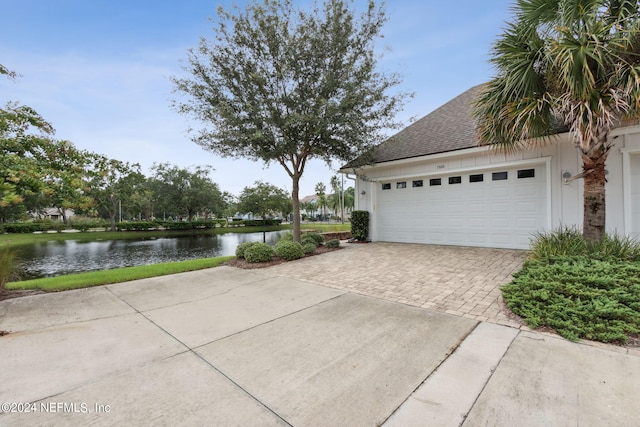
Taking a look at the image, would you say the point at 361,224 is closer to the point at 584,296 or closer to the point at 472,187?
the point at 472,187

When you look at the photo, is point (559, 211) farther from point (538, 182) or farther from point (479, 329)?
point (479, 329)

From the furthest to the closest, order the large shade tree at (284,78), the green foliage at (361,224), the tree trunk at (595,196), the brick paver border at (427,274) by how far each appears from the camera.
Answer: the green foliage at (361,224)
the large shade tree at (284,78)
the tree trunk at (595,196)
the brick paver border at (427,274)

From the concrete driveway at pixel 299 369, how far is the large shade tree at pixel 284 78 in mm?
5696

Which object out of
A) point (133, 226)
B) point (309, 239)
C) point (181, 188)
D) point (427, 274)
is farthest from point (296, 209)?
point (133, 226)

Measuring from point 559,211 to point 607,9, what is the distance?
4.49 m

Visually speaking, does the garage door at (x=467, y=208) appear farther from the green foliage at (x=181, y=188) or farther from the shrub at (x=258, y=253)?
the green foliage at (x=181, y=188)

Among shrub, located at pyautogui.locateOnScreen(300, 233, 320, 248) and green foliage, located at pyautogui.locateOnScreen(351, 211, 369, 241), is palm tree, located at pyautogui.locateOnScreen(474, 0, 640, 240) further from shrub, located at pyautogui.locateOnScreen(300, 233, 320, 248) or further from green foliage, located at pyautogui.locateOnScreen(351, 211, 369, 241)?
Result: shrub, located at pyautogui.locateOnScreen(300, 233, 320, 248)

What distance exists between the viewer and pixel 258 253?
7852 mm

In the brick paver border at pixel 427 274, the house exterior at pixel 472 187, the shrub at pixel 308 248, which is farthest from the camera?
the shrub at pixel 308 248

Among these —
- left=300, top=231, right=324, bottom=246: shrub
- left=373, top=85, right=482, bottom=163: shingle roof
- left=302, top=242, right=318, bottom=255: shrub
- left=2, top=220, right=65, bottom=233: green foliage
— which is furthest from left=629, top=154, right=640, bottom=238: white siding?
left=2, top=220, right=65, bottom=233: green foliage

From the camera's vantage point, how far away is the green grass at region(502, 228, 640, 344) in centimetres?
301

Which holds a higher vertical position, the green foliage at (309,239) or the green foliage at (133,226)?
the green foliage at (309,239)

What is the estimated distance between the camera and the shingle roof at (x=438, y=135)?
9.31 meters

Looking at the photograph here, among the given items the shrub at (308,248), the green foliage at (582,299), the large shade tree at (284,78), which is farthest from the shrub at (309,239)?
the green foliage at (582,299)
